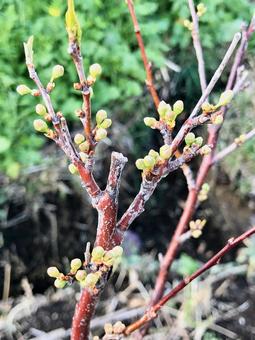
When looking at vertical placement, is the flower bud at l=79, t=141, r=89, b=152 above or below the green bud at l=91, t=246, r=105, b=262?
above

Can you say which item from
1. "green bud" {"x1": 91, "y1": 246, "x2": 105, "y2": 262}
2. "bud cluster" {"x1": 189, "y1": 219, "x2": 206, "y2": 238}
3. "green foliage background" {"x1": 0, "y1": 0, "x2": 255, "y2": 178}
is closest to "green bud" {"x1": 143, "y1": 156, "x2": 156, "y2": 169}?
"green bud" {"x1": 91, "y1": 246, "x2": 105, "y2": 262}

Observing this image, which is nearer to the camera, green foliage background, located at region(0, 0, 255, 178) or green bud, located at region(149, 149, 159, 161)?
green bud, located at region(149, 149, 159, 161)

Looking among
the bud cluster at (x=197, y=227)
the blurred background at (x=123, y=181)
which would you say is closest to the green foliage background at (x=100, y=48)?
the blurred background at (x=123, y=181)

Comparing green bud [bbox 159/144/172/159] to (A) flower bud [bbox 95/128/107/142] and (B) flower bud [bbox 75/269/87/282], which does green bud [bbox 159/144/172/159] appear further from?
(B) flower bud [bbox 75/269/87/282]

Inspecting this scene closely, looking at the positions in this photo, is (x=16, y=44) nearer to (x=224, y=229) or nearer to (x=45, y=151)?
(x=45, y=151)

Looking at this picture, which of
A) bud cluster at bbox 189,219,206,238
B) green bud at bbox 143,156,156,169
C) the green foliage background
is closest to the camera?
green bud at bbox 143,156,156,169

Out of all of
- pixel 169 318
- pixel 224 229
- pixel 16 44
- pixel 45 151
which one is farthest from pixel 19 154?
pixel 224 229

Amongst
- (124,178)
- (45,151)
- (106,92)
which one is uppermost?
(106,92)

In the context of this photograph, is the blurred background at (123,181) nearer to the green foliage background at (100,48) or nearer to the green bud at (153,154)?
the green foliage background at (100,48)
